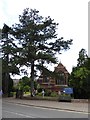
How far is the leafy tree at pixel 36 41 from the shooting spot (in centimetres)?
5347

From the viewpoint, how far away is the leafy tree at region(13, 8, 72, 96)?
175 ft

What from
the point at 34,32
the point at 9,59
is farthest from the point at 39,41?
the point at 9,59

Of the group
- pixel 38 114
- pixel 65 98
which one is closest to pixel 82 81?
pixel 65 98

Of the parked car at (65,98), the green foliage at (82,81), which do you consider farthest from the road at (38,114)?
the green foliage at (82,81)

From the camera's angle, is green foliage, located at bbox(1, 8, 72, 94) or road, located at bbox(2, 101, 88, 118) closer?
road, located at bbox(2, 101, 88, 118)

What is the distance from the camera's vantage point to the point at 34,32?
5447cm

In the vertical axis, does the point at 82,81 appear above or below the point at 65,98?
above

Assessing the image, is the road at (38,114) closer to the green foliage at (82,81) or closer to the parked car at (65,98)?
the parked car at (65,98)

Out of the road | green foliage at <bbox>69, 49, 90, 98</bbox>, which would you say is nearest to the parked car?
green foliage at <bbox>69, 49, 90, 98</bbox>

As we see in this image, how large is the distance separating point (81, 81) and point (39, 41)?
8399 mm

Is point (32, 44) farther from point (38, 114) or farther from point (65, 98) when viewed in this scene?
point (38, 114)

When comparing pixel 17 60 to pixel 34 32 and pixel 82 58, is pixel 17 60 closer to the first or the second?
pixel 34 32

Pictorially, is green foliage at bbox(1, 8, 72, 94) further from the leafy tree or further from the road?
the road

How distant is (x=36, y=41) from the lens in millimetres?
54938
